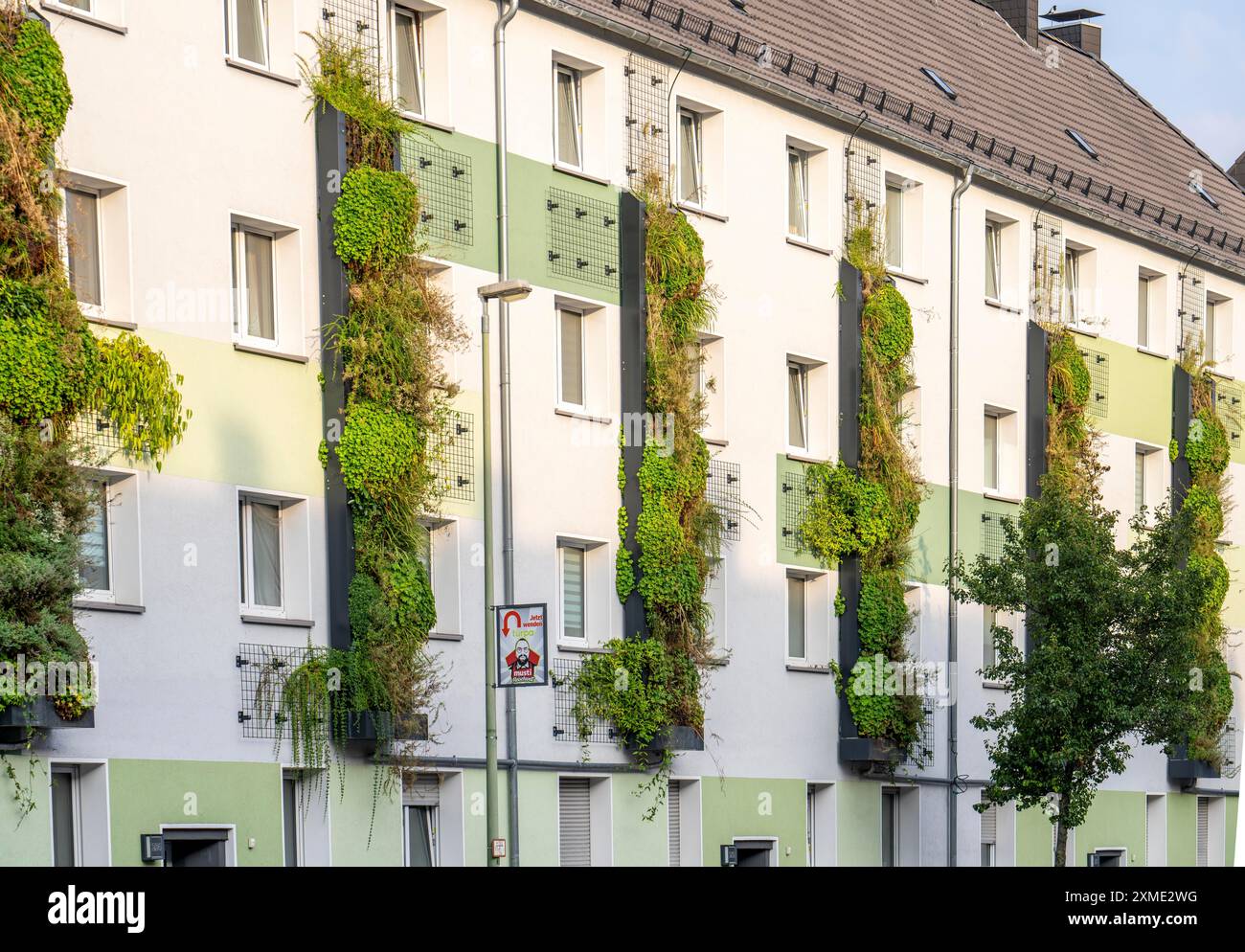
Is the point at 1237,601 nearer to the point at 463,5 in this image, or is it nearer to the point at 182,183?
the point at 463,5

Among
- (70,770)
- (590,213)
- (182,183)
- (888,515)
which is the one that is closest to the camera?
(70,770)

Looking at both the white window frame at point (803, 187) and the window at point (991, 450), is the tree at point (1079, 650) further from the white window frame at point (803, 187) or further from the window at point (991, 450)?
the white window frame at point (803, 187)

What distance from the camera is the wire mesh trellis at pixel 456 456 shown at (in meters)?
26.6

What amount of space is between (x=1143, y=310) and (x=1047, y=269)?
14.8 ft

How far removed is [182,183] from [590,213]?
7689 mm

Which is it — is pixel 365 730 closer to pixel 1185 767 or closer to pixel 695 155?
pixel 695 155

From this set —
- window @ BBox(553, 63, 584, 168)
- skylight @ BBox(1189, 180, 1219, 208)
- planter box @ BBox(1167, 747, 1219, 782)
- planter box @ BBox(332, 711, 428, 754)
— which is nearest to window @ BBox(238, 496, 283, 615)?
planter box @ BBox(332, 711, 428, 754)

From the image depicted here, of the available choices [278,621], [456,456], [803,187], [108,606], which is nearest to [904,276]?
[803,187]

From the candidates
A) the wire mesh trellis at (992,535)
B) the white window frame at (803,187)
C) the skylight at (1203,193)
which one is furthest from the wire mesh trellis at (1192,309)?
the white window frame at (803,187)

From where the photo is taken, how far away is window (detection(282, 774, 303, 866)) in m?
24.3

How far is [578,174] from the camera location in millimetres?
29422

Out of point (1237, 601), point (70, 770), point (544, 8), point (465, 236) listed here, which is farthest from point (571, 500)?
point (1237, 601)

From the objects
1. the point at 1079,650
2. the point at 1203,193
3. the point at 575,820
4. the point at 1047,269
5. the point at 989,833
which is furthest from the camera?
the point at 1203,193
